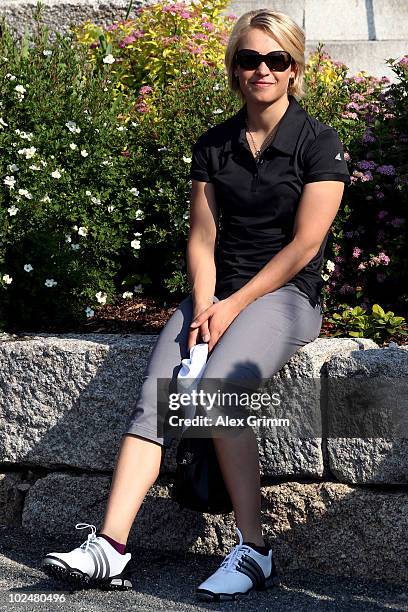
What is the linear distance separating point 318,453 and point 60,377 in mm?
983

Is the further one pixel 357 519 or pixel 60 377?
pixel 60 377

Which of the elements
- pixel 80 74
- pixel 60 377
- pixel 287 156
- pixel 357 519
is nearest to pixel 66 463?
pixel 60 377

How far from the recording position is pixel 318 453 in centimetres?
348

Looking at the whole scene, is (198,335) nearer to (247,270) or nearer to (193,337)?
(193,337)

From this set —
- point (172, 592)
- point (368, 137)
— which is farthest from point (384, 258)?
point (172, 592)

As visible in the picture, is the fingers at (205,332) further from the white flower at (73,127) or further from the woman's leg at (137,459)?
the white flower at (73,127)

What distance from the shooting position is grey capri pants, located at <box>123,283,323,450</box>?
3.21 m

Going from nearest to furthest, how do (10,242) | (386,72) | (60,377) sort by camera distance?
(60,377), (10,242), (386,72)

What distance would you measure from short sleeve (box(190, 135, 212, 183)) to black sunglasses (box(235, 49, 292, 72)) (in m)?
0.32

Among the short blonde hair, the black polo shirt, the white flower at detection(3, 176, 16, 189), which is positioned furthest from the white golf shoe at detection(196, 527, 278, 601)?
the white flower at detection(3, 176, 16, 189)

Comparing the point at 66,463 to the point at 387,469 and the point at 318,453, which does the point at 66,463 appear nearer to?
the point at 318,453

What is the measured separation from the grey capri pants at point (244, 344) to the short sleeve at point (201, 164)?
446 mm

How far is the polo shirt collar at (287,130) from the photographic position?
3469 millimetres

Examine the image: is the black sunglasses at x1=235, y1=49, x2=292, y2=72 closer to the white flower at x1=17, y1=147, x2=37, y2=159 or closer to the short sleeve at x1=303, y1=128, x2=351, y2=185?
the short sleeve at x1=303, y1=128, x2=351, y2=185
